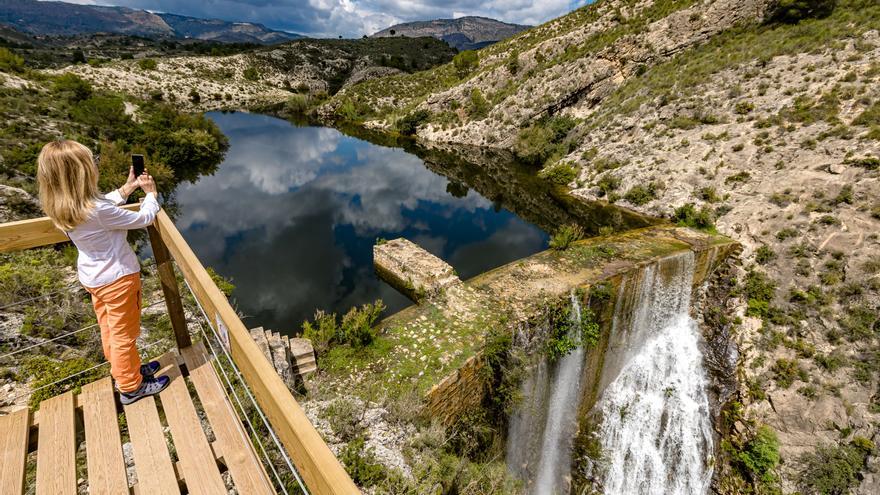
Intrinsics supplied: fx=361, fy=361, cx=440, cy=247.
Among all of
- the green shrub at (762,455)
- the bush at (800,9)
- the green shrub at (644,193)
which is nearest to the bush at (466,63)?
the bush at (800,9)

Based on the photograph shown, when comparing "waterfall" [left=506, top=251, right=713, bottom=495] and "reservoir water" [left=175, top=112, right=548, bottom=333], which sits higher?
"reservoir water" [left=175, top=112, right=548, bottom=333]

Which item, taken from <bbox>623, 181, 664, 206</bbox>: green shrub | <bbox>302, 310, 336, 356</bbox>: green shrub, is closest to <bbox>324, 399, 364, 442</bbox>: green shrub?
<bbox>302, 310, 336, 356</bbox>: green shrub

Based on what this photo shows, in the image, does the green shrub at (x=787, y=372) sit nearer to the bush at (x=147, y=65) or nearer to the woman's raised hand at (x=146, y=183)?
the woman's raised hand at (x=146, y=183)

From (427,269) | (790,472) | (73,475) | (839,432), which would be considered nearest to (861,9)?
(839,432)

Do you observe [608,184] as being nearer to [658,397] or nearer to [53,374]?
[658,397]

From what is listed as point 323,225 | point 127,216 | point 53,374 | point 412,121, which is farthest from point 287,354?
point 412,121

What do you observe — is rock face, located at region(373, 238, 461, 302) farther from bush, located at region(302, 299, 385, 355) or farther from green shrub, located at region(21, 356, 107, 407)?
green shrub, located at region(21, 356, 107, 407)
